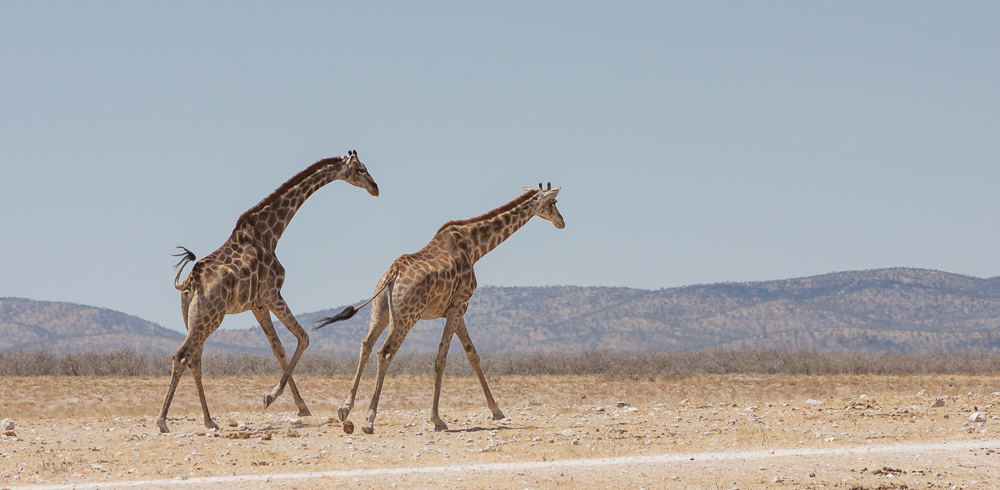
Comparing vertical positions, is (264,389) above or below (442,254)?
below

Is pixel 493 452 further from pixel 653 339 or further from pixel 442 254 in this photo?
pixel 653 339

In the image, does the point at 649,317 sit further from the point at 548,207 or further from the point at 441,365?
the point at 441,365

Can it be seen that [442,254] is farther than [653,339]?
No

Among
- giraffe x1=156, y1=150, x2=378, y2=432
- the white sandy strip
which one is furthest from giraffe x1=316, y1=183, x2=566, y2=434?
the white sandy strip

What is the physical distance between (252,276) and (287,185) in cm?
188

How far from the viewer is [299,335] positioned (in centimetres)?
1603

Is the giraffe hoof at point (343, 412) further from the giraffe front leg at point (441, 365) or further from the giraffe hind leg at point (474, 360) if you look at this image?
the giraffe hind leg at point (474, 360)

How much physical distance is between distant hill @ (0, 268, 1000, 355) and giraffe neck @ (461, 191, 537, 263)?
98548 mm

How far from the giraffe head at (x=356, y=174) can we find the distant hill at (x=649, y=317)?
98.5 m

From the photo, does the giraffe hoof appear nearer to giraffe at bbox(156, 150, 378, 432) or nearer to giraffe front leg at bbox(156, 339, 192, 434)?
giraffe at bbox(156, 150, 378, 432)

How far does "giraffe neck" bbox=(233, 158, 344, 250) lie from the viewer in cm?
1585

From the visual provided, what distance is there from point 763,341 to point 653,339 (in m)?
12.7

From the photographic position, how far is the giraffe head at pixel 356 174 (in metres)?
16.7

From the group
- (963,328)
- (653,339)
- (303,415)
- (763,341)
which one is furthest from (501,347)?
(303,415)
